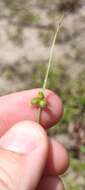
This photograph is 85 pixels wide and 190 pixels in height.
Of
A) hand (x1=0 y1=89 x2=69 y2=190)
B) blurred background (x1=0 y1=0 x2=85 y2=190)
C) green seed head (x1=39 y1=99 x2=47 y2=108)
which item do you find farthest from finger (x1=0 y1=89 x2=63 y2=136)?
blurred background (x1=0 y1=0 x2=85 y2=190)

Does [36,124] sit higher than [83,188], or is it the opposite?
[36,124]

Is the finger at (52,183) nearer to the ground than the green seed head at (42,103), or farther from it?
nearer to the ground

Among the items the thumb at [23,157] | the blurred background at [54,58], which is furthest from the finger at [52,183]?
the blurred background at [54,58]

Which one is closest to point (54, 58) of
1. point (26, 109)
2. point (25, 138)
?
point (26, 109)

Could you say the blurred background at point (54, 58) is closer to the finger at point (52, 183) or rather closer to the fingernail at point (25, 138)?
the finger at point (52, 183)

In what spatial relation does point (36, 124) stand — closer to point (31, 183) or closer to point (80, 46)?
point (31, 183)

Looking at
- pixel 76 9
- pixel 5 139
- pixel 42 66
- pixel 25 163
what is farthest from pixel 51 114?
pixel 76 9

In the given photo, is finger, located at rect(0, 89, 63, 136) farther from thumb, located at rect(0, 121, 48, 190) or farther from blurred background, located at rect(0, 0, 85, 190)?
blurred background, located at rect(0, 0, 85, 190)
